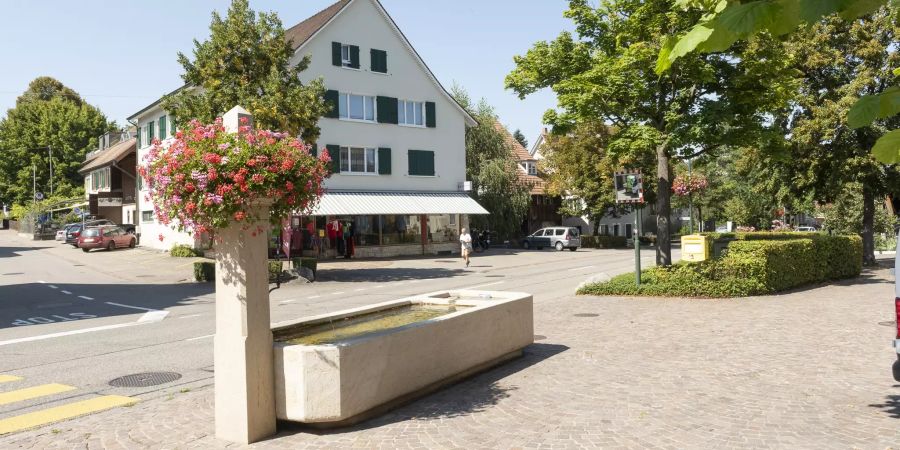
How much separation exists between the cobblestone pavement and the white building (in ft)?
76.7

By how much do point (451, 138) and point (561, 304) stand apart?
23.9 meters

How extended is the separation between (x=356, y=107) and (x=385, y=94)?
1970 millimetres

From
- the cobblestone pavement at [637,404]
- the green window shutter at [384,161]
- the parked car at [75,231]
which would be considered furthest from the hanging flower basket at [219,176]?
the parked car at [75,231]

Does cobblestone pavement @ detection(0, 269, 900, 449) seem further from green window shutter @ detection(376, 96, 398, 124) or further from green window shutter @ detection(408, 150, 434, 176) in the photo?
green window shutter @ detection(408, 150, 434, 176)

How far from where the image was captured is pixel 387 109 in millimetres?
34812

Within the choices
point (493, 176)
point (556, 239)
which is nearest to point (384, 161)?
point (493, 176)

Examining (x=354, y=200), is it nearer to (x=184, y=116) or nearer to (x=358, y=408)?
(x=184, y=116)

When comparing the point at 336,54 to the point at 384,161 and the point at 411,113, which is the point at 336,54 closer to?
the point at 411,113

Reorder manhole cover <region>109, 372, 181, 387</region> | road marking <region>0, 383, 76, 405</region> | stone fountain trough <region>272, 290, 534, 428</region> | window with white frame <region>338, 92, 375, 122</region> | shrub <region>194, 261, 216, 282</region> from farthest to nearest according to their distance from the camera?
window with white frame <region>338, 92, 375, 122</region> → shrub <region>194, 261, 216, 282</region> → manhole cover <region>109, 372, 181, 387</region> → road marking <region>0, 383, 76, 405</region> → stone fountain trough <region>272, 290, 534, 428</region>

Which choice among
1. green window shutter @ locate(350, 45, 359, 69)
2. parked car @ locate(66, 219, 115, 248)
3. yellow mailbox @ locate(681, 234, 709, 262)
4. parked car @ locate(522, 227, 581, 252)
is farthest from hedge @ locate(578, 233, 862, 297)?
parked car @ locate(66, 219, 115, 248)

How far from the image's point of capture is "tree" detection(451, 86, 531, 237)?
4325cm

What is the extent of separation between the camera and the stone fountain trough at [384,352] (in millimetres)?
5836

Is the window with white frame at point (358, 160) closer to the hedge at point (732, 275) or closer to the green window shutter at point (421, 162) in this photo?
the green window shutter at point (421, 162)

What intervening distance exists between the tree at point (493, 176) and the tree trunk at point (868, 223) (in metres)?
22.1
